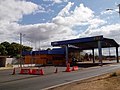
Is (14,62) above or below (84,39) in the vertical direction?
below

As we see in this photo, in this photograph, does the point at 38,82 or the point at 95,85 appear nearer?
the point at 95,85

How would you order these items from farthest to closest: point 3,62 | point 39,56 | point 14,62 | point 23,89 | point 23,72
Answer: point 39,56
point 14,62
point 3,62
point 23,72
point 23,89

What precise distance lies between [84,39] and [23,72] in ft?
117

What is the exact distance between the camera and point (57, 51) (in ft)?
277

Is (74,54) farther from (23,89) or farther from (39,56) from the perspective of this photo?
(23,89)

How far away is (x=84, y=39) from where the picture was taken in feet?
216

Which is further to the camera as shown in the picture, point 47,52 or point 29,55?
point 29,55

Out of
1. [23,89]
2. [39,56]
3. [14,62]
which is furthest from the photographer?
[39,56]

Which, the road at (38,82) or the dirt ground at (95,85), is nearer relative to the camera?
the dirt ground at (95,85)

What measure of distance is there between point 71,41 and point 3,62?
61.4ft

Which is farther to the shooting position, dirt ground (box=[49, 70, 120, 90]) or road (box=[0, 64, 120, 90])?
road (box=[0, 64, 120, 90])

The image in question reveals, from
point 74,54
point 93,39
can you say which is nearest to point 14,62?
point 93,39

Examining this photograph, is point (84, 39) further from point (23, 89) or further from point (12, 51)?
point (12, 51)

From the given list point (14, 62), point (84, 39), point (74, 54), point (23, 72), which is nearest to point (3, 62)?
point (14, 62)
